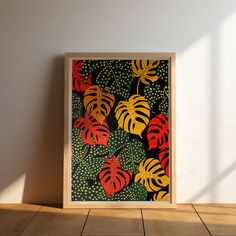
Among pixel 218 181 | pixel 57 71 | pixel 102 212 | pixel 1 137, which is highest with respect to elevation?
pixel 57 71

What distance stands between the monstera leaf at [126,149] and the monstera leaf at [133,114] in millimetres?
71

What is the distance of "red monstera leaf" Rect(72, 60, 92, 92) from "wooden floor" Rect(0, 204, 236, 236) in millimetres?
1000

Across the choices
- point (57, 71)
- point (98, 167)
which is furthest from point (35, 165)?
point (57, 71)

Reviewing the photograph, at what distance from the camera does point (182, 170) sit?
3.36 m

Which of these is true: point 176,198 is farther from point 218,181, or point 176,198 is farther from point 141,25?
point 141,25

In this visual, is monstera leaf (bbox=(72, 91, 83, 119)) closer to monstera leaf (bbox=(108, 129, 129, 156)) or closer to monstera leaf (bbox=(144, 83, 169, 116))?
monstera leaf (bbox=(108, 129, 129, 156))

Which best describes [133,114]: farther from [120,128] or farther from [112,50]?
[112,50]

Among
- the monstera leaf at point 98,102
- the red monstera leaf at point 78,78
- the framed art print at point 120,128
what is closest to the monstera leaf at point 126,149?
the framed art print at point 120,128

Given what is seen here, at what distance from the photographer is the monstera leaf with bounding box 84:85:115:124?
10.8ft

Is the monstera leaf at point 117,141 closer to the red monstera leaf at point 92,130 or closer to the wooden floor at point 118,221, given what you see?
the red monstera leaf at point 92,130

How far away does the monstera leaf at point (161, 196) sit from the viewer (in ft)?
10.7

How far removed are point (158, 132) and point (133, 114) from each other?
0.25 m

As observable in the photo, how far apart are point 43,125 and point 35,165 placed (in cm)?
35

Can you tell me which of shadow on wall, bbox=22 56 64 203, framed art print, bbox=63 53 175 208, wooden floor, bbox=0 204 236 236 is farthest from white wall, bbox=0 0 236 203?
wooden floor, bbox=0 204 236 236
